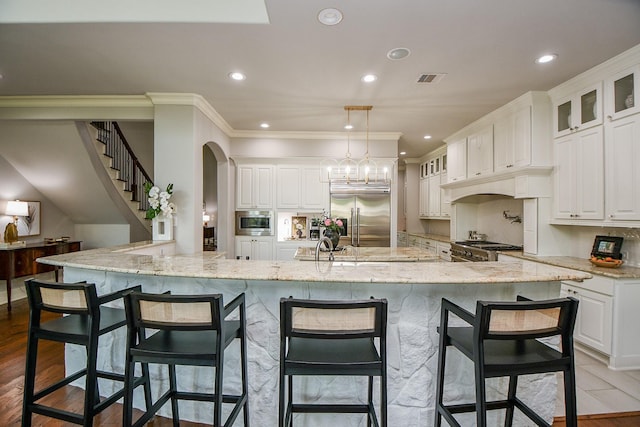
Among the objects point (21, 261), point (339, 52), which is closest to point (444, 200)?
point (339, 52)

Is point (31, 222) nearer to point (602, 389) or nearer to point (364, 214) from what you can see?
point (364, 214)

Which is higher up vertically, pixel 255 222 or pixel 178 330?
pixel 255 222

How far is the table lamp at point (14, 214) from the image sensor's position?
4340 millimetres

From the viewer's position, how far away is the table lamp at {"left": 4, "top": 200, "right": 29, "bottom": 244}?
434 centimetres

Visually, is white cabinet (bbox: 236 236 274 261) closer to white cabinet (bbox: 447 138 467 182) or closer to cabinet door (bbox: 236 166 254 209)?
cabinet door (bbox: 236 166 254 209)

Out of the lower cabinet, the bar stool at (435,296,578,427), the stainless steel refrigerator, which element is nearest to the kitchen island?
the bar stool at (435,296,578,427)

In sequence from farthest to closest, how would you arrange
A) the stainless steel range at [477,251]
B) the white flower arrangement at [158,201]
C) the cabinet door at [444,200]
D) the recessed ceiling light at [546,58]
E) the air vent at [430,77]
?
the cabinet door at [444,200] → the stainless steel range at [477,251] → the white flower arrangement at [158,201] → the air vent at [430,77] → the recessed ceiling light at [546,58]

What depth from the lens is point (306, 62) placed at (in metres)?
2.85

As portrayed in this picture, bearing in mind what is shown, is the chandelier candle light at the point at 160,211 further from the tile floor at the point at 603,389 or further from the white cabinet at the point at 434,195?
the white cabinet at the point at 434,195

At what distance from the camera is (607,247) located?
2.99 m

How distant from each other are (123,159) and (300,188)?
10.8 feet

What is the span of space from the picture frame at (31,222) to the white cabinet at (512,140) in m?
7.31

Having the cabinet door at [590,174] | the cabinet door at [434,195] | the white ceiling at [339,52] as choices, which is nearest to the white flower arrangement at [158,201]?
the white ceiling at [339,52]

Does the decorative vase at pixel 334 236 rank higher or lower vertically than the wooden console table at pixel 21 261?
higher
